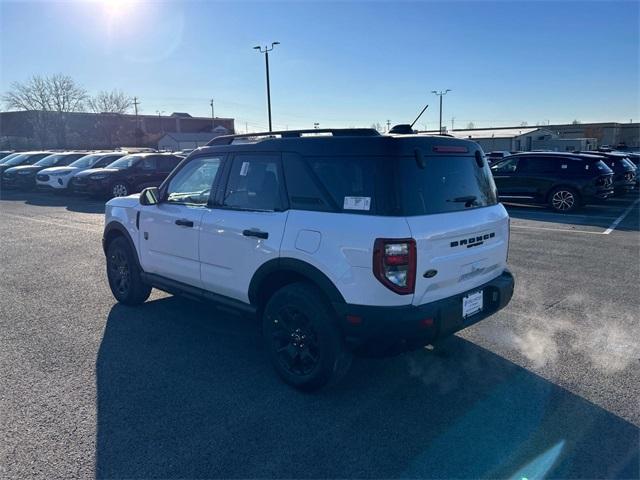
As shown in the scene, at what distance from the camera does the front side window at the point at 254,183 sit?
3760 millimetres

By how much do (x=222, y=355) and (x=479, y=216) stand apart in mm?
2467

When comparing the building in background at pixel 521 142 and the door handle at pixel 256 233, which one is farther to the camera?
the building in background at pixel 521 142

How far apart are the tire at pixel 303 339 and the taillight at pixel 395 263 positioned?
1.75 feet

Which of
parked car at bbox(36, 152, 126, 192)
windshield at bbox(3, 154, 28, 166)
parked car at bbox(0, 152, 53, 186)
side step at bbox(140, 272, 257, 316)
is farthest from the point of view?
windshield at bbox(3, 154, 28, 166)

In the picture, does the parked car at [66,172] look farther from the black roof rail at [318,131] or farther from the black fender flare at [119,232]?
the black roof rail at [318,131]

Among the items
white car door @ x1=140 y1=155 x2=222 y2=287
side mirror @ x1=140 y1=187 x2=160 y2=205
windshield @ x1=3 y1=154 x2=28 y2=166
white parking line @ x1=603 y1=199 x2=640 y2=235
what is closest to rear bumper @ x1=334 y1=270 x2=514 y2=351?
white car door @ x1=140 y1=155 x2=222 y2=287

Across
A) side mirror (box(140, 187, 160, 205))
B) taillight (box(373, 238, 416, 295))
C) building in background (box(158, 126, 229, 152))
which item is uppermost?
building in background (box(158, 126, 229, 152))

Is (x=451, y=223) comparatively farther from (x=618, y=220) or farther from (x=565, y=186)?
(x=565, y=186)

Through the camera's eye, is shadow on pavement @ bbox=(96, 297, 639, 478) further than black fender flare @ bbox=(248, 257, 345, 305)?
No

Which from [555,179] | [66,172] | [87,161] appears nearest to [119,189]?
[66,172]

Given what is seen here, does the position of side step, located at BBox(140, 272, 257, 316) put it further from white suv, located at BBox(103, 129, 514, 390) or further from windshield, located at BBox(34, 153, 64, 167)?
windshield, located at BBox(34, 153, 64, 167)

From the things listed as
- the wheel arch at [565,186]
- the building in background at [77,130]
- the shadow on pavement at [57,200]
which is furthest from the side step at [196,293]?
the building in background at [77,130]

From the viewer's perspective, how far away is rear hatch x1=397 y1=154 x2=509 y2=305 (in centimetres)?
314

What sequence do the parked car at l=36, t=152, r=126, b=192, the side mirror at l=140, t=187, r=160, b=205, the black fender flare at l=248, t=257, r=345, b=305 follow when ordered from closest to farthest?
the black fender flare at l=248, t=257, r=345, b=305 → the side mirror at l=140, t=187, r=160, b=205 → the parked car at l=36, t=152, r=126, b=192
